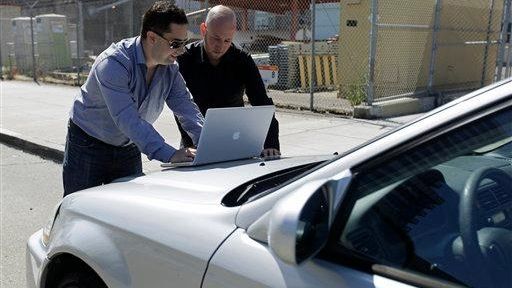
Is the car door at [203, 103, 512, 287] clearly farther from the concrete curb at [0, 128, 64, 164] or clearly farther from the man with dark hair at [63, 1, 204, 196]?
the concrete curb at [0, 128, 64, 164]

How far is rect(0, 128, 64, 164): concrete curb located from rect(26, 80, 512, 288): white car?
624cm

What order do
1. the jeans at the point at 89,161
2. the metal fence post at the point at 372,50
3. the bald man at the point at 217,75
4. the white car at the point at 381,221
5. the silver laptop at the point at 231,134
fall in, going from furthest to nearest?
the metal fence post at the point at 372,50, the bald man at the point at 217,75, the jeans at the point at 89,161, the silver laptop at the point at 231,134, the white car at the point at 381,221

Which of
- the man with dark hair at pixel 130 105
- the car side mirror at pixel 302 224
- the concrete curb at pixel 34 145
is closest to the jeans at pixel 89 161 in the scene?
the man with dark hair at pixel 130 105

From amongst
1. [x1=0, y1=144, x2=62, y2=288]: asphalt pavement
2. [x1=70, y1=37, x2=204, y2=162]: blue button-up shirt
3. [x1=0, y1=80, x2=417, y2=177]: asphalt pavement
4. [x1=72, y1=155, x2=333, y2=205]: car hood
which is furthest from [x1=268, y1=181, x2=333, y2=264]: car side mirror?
[x1=0, y1=80, x2=417, y2=177]: asphalt pavement

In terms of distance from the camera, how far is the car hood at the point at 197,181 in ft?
7.09

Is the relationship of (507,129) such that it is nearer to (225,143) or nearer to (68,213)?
(225,143)

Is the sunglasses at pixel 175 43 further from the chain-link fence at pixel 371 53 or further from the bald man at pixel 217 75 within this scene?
the chain-link fence at pixel 371 53

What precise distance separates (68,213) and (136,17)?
32.5 meters

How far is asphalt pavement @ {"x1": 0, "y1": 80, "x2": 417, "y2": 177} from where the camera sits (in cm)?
784

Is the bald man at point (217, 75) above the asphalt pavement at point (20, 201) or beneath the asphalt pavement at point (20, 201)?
above

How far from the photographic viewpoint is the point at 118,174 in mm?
3416

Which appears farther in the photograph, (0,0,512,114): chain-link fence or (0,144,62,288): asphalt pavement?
(0,0,512,114): chain-link fence

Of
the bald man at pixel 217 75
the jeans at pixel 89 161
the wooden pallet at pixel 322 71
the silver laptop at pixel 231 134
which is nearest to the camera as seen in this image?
the silver laptop at pixel 231 134

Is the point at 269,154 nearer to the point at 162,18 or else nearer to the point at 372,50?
the point at 162,18
